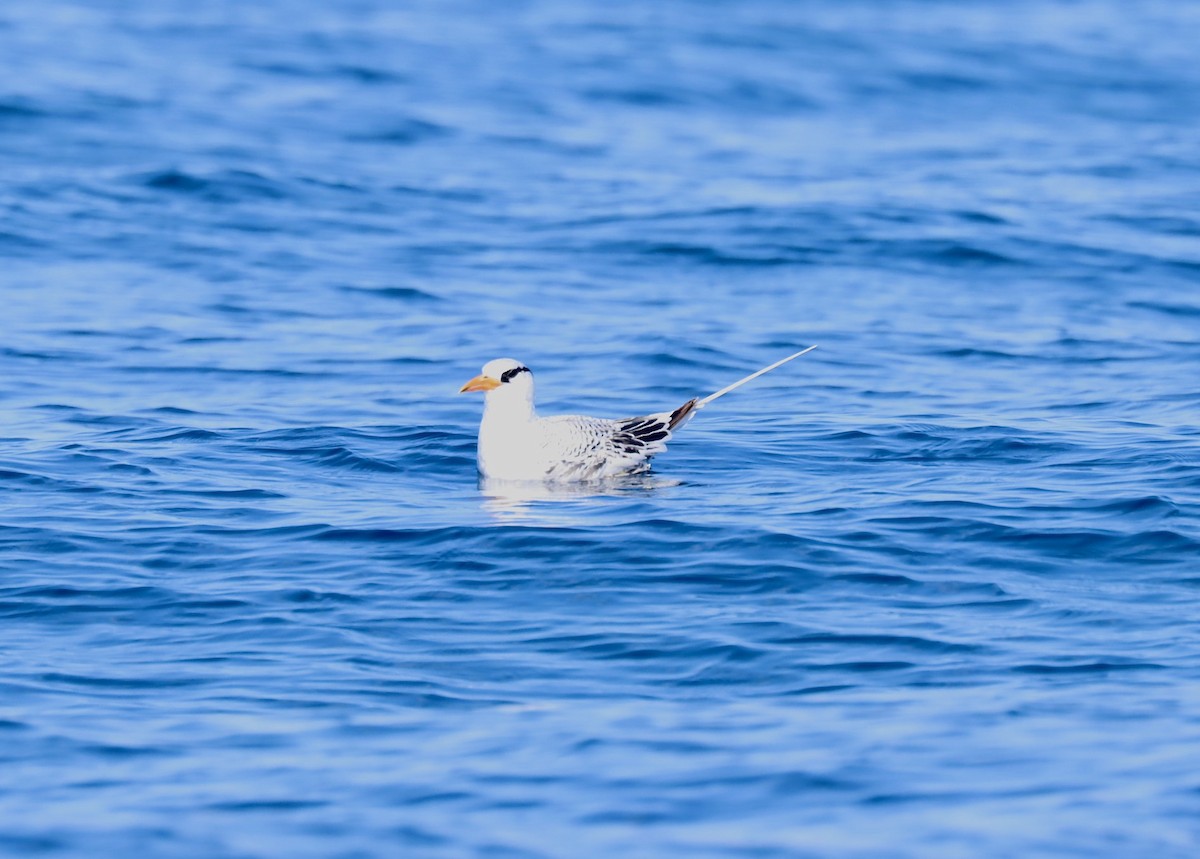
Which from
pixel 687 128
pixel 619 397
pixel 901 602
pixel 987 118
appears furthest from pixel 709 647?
pixel 987 118

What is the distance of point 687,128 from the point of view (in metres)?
31.3

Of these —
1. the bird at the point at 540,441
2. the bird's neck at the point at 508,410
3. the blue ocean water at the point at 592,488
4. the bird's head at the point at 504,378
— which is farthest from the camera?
the bird's head at the point at 504,378

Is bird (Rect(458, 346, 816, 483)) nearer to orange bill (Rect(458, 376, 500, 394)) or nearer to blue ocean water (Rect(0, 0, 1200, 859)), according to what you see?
orange bill (Rect(458, 376, 500, 394))

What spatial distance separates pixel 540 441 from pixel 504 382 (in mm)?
602

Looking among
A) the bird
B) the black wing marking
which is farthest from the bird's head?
the black wing marking

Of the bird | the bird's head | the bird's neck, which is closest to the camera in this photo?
the bird

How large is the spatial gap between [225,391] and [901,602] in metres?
8.20

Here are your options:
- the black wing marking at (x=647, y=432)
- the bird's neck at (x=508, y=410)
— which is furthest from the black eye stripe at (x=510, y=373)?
the black wing marking at (x=647, y=432)

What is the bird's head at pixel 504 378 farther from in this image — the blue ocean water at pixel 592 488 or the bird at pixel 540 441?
the blue ocean water at pixel 592 488

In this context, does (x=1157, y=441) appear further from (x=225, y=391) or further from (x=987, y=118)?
(x=987, y=118)

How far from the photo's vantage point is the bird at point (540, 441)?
13.6 meters

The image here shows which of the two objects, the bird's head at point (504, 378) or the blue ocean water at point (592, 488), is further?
the bird's head at point (504, 378)

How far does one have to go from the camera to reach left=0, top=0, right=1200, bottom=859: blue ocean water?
26.2 feet

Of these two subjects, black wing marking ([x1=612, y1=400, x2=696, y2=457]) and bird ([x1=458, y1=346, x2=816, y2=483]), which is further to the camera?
black wing marking ([x1=612, y1=400, x2=696, y2=457])
